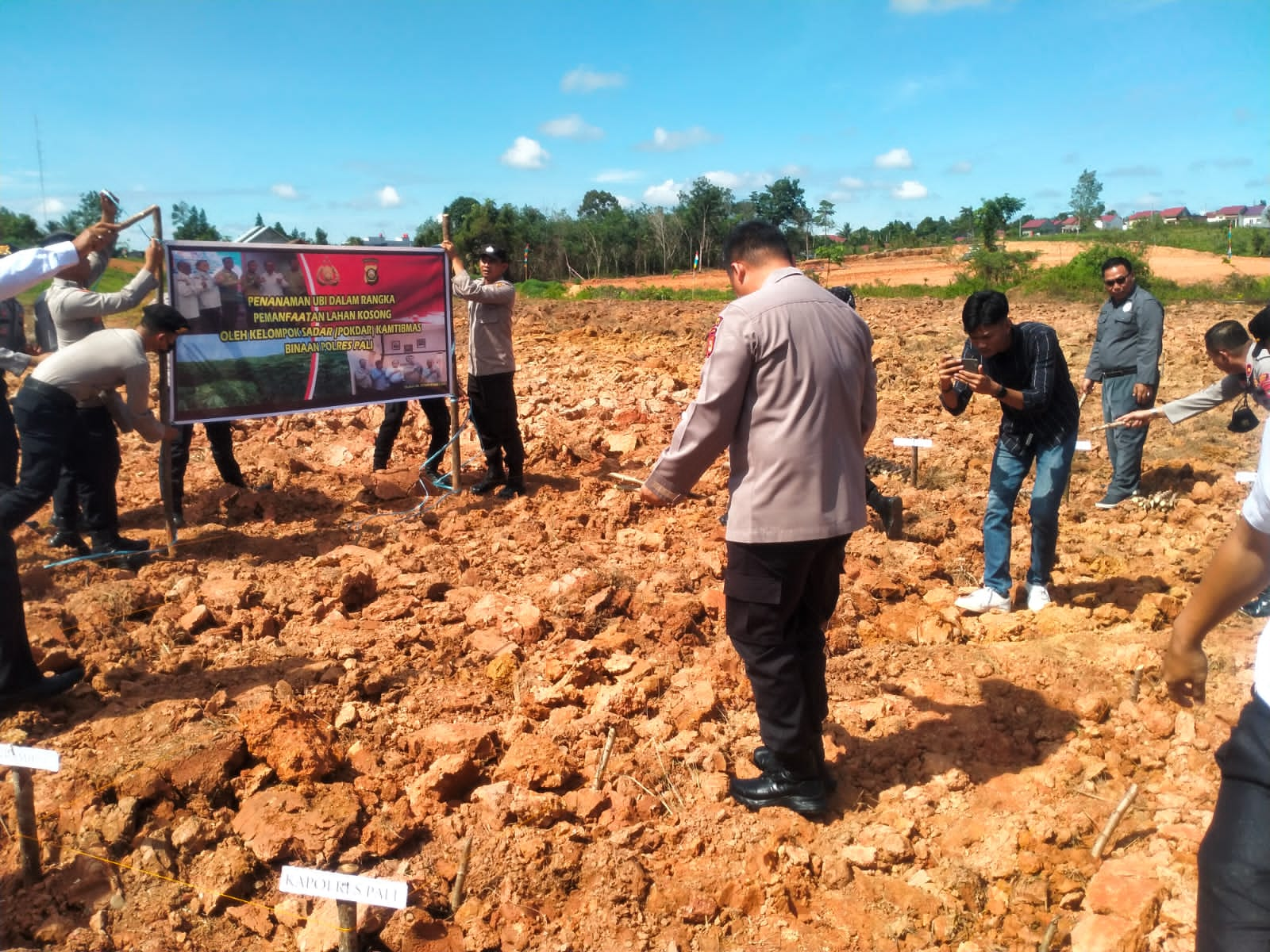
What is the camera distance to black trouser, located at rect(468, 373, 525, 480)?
6.60 metres

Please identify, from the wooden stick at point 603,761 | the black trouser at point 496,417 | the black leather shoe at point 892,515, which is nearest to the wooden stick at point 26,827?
the wooden stick at point 603,761

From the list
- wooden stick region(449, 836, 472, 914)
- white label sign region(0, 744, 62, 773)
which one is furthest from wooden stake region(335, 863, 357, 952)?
white label sign region(0, 744, 62, 773)

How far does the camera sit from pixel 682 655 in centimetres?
425

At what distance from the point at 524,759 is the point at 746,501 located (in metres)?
1.33

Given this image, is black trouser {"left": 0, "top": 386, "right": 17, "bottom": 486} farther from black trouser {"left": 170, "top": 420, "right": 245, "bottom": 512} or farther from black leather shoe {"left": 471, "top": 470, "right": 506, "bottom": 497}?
black leather shoe {"left": 471, "top": 470, "right": 506, "bottom": 497}

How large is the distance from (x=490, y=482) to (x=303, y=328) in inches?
71.9

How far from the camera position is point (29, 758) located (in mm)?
2682

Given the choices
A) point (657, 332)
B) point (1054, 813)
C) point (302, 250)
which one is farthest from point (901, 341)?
point (1054, 813)

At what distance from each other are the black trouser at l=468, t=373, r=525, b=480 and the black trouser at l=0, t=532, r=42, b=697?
11.4 ft

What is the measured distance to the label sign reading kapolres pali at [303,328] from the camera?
532 centimetres

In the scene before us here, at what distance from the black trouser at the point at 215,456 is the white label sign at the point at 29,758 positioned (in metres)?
3.59

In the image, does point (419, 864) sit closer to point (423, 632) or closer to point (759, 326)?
point (423, 632)

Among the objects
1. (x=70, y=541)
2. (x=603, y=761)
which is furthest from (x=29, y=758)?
(x=70, y=541)

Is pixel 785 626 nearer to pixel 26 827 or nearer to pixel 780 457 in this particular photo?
pixel 780 457
